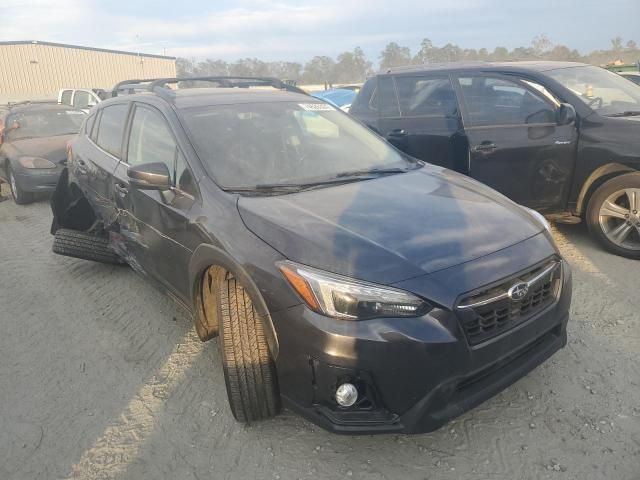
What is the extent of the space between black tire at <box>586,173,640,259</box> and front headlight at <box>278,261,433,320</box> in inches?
128

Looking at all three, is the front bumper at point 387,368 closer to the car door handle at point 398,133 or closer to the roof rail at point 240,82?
the roof rail at point 240,82

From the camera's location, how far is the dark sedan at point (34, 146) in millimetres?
7875

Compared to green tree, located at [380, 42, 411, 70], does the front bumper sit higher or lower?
lower

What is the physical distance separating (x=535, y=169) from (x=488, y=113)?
2.56 feet

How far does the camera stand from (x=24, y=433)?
2.71 meters

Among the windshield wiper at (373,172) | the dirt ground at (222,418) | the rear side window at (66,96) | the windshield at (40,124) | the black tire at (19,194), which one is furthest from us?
the rear side window at (66,96)

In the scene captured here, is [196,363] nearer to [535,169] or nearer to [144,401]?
[144,401]

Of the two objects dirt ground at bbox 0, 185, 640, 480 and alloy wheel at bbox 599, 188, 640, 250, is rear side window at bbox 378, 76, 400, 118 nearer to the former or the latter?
alloy wheel at bbox 599, 188, 640, 250

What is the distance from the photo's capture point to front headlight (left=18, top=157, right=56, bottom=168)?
25.9 ft

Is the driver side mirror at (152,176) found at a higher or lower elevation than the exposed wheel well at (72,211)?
higher

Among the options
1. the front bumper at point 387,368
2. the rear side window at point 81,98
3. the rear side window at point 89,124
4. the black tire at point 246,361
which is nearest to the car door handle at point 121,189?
the rear side window at point 89,124

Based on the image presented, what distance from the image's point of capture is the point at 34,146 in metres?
8.48

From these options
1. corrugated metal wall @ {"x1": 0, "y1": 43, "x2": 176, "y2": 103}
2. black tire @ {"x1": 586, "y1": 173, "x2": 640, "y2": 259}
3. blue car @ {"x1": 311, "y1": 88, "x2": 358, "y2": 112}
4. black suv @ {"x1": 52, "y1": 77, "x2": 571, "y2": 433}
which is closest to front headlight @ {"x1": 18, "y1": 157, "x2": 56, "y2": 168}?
black suv @ {"x1": 52, "y1": 77, "x2": 571, "y2": 433}

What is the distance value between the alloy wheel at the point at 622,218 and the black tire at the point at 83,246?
450 centimetres
